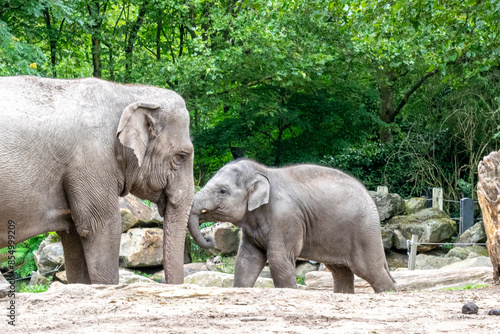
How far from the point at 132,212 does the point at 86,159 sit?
20.9 ft

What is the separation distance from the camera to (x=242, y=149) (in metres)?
19.1

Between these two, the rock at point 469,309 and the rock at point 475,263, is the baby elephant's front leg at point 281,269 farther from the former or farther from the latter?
the rock at point 475,263

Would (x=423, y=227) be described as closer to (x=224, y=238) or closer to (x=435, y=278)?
(x=224, y=238)

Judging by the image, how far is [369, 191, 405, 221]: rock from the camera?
52.2 feet

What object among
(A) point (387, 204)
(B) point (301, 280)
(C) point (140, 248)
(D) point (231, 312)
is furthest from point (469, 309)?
(A) point (387, 204)

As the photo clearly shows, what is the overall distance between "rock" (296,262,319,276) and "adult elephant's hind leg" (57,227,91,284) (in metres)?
7.74

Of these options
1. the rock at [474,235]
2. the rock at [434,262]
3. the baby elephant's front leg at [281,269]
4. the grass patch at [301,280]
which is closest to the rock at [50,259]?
the grass patch at [301,280]

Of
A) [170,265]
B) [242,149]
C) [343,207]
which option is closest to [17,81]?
[170,265]

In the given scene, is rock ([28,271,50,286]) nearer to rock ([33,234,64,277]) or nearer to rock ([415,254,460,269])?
rock ([33,234,64,277])

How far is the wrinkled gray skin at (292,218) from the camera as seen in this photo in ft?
27.0

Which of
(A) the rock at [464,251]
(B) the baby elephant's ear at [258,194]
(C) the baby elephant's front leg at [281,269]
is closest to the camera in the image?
(C) the baby elephant's front leg at [281,269]

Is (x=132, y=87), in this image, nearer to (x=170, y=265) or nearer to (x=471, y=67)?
(x=170, y=265)

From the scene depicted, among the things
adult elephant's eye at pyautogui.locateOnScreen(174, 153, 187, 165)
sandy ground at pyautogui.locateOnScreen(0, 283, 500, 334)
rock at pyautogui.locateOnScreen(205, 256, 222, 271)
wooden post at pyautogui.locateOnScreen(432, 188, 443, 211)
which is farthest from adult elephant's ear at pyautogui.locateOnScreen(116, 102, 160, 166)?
wooden post at pyautogui.locateOnScreen(432, 188, 443, 211)

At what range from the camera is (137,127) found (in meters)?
6.12
